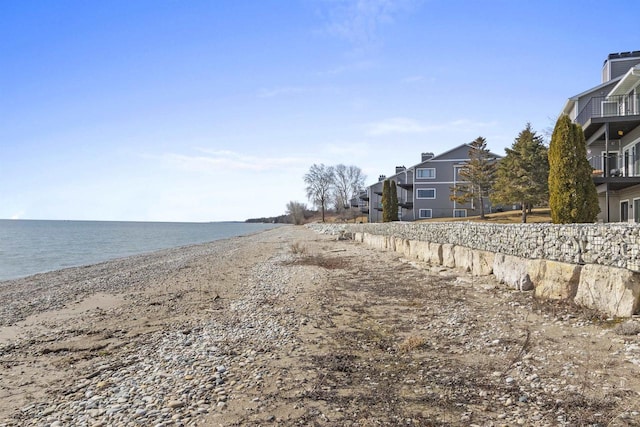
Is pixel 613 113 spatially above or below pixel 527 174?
above

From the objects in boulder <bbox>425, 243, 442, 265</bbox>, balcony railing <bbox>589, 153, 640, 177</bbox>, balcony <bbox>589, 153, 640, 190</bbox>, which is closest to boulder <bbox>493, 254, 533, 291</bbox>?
boulder <bbox>425, 243, 442, 265</bbox>

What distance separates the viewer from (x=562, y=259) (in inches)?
348

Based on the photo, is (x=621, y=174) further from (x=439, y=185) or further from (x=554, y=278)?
(x=439, y=185)

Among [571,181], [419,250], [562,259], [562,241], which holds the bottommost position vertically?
[419,250]

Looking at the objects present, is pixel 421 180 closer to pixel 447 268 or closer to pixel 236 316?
pixel 447 268

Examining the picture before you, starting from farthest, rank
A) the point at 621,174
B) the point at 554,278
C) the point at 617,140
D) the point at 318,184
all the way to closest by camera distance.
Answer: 1. the point at 318,184
2. the point at 617,140
3. the point at 621,174
4. the point at 554,278

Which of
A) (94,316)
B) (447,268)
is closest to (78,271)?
(94,316)

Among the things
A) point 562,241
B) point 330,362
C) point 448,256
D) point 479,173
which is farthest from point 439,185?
point 330,362

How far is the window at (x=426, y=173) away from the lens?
49.7 m

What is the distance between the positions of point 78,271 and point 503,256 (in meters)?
22.4

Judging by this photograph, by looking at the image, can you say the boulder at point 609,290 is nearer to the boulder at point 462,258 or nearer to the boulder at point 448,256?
the boulder at point 462,258

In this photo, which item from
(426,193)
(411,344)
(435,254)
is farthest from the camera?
(426,193)

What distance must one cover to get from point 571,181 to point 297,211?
10602cm

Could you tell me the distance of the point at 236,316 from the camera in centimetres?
974
